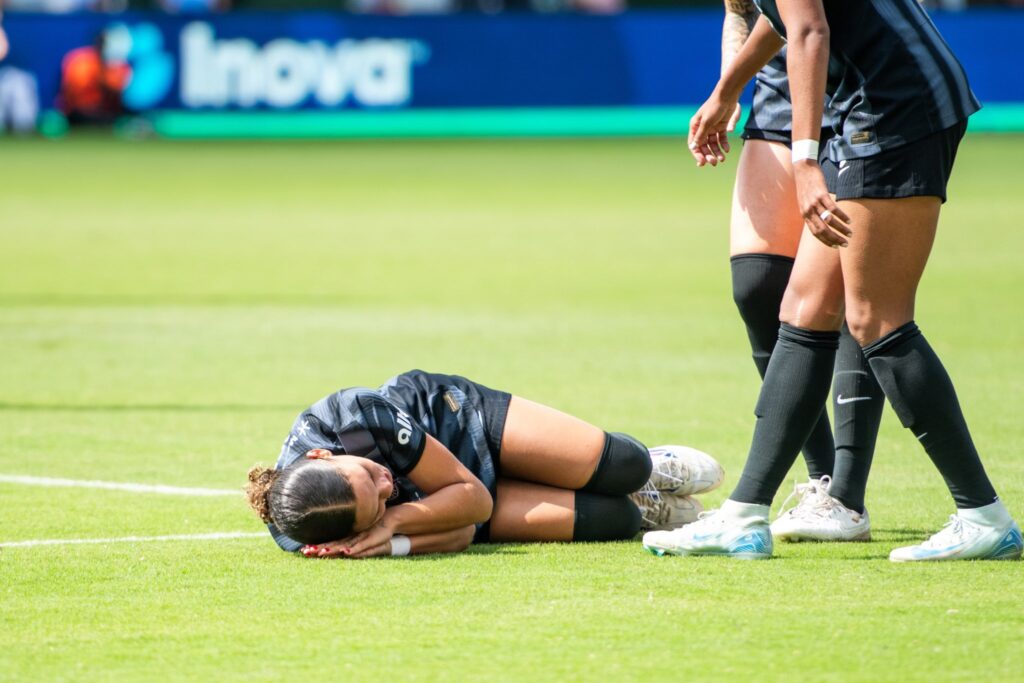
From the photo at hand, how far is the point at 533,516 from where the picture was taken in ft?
18.7

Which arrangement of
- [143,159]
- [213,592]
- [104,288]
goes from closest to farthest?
[213,592] < [104,288] < [143,159]

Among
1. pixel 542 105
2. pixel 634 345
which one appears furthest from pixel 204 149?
pixel 634 345

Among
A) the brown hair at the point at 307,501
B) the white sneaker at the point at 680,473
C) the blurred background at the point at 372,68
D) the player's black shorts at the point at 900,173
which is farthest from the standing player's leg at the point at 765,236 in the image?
the blurred background at the point at 372,68

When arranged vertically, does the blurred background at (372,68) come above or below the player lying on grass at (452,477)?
above

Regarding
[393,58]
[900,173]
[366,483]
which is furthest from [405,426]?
[393,58]

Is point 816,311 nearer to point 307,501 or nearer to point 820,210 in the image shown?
point 820,210

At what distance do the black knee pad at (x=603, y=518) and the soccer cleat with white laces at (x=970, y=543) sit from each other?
0.91m

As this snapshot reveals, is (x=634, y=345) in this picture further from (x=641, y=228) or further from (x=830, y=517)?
(x=641, y=228)

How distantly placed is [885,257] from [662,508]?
1311 mm

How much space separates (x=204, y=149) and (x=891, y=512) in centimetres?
2362

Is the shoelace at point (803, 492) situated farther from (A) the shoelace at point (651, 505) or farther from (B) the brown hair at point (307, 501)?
(B) the brown hair at point (307, 501)

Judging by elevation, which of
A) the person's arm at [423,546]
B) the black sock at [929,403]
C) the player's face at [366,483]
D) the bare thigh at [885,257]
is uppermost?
the bare thigh at [885,257]

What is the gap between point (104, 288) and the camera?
1395cm

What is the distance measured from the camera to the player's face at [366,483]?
5230 mm
